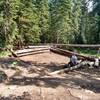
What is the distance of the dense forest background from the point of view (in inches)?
1387

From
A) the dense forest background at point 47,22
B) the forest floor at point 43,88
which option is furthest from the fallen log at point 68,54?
the dense forest background at point 47,22

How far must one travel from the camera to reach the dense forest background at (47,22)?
35.2m

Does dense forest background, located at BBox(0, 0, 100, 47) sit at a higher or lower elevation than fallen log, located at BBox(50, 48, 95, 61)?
higher

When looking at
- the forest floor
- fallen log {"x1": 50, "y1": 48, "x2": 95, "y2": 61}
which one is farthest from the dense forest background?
the forest floor

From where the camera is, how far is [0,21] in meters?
33.6

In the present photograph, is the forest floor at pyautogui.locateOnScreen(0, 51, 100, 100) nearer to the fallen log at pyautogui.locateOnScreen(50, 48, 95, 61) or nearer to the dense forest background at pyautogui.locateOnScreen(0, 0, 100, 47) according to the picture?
the fallen log at pyautogui.locateOnScreen(50, 48, 95, 61)

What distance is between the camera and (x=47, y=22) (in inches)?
2203

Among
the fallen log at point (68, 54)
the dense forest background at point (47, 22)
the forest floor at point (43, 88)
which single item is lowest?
the forest floor at point (43, 88)

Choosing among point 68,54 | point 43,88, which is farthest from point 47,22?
point 43,88

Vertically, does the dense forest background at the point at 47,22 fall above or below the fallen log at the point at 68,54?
above

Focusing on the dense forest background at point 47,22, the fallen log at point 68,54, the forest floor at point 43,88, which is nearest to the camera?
the forest floor at point 43,88

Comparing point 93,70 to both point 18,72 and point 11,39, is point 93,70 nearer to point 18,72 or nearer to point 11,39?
point 18,72

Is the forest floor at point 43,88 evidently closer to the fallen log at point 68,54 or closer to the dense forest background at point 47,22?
the fallen log at point 68,54

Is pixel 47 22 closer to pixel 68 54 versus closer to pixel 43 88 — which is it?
pixel 68 54
